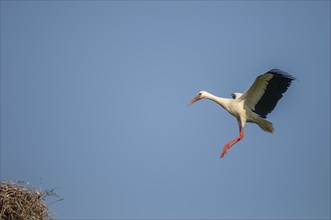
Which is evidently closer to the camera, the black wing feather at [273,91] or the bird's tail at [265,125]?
the black wing feather at [273,91]

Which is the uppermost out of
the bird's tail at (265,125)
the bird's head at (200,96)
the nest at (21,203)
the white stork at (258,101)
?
the bird's head at (200,96)

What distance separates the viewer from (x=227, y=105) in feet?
46.9

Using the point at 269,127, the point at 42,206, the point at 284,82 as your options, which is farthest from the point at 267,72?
the point at 42,206

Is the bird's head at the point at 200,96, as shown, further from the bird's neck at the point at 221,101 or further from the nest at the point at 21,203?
the nest at the point at 21,203

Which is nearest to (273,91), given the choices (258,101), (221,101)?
(258,101)

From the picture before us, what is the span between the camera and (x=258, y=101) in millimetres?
13742

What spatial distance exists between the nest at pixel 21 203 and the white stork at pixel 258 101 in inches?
229

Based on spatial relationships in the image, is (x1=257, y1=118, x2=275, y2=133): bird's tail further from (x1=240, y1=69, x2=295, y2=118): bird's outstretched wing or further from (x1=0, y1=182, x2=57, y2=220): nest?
(x1=0, y1=182, x2=57, y2=220): nest

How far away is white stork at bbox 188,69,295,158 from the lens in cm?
1305

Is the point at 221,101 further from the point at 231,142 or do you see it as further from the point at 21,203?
the point at 21,203

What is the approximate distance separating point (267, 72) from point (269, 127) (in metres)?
1.48

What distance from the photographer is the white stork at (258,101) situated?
42.8 ft

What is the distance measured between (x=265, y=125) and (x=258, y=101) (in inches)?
21.4

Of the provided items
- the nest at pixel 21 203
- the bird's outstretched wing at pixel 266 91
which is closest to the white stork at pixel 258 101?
the bird's outstretched wing at pixel 266 91
